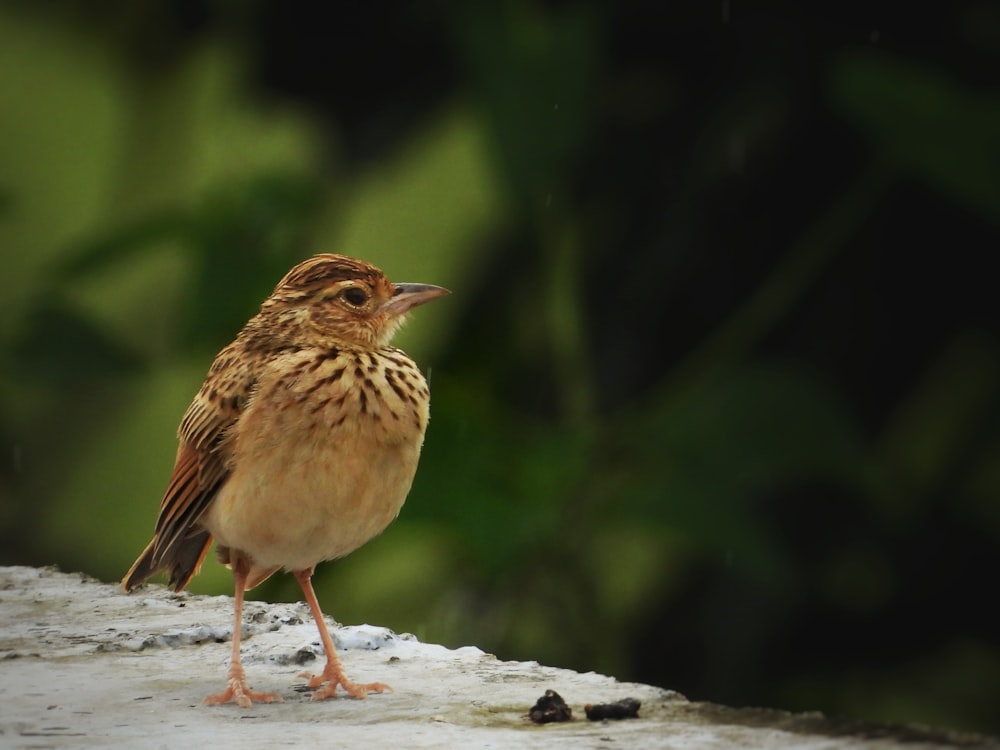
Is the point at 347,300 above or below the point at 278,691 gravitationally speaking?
above

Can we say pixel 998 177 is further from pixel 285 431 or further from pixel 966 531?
pixel 285 431

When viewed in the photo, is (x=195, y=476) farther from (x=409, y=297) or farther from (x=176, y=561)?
(x=409, y=297)

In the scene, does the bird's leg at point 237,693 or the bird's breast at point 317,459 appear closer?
the bird's leg at point 237,693

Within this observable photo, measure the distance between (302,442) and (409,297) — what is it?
19.6 inches

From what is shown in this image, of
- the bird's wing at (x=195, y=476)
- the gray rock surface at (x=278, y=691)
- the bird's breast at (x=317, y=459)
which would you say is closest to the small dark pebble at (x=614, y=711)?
the gray rock surface at (x=278, y=691)

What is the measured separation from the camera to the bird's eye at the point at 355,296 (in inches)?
155

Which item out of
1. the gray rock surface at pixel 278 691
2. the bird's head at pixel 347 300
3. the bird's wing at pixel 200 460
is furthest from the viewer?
the bird's head at pixel 347 300

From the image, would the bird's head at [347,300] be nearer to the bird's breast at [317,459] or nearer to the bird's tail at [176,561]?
the bird's breast at [317,459]

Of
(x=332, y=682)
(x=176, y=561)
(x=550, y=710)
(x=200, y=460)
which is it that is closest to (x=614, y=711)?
(x=550, y=710)

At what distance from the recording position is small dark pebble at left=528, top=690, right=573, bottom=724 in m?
3.26

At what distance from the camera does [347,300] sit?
12.9 ft

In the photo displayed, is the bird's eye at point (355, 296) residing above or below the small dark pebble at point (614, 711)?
above

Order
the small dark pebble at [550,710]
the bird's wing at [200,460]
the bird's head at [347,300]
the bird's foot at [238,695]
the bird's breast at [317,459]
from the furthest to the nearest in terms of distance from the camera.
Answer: the bird's head at [347,300] → the bird's wing at [200,460] → the bird's breast at [317,459] → the bird's foot at [238,695] → the small dark pebble at [550,710]

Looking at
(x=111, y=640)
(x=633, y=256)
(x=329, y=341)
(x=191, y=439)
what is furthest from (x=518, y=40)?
(x=111, y=640)
